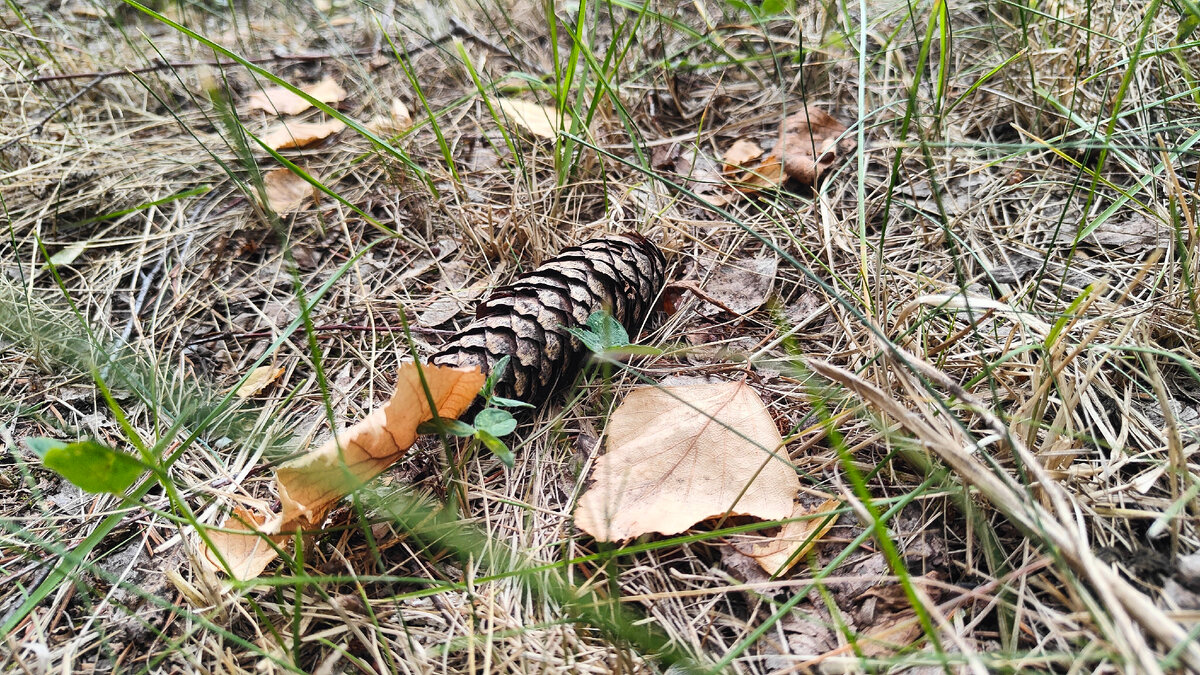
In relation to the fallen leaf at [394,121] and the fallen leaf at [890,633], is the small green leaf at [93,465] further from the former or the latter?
the fallen leaf at [394,121]

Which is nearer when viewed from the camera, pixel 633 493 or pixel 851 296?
pixel 633 493

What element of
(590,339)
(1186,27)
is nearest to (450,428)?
(590,339)

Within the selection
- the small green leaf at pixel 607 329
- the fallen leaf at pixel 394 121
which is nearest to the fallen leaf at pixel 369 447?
the small green leaf at pixel 607 329

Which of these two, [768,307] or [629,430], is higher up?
[768,307]

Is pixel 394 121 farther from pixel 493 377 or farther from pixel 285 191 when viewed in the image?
pixel 493 377

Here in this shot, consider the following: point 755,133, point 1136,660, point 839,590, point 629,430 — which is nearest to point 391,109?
point 755,133

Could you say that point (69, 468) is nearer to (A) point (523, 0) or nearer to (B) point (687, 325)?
(B) point (687, 325)
